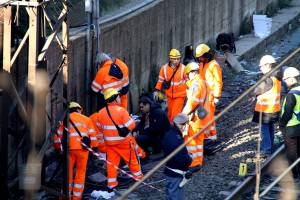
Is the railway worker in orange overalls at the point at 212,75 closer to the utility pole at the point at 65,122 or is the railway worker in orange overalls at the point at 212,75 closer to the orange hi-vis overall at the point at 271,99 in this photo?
the orange hi-vis overall at the point at 271,99

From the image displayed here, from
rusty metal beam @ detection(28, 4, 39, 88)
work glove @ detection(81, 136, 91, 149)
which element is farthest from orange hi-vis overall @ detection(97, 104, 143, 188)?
rusty metal beam @ detection(28, 4, 39, 88)

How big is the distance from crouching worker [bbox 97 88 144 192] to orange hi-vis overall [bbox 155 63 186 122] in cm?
278

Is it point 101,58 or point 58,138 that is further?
point 101,58

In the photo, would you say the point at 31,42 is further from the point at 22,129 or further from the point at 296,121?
the point at 296,121

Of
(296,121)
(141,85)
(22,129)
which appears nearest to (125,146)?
(22,129)

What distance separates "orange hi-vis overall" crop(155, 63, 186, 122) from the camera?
16031 mm

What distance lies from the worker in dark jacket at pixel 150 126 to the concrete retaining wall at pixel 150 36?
125 centimetres

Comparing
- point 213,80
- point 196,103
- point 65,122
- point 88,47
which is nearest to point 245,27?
point 213,80

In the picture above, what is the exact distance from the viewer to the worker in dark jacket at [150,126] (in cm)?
1382

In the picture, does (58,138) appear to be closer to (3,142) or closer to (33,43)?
(3,142)

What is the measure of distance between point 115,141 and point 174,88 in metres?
3.22

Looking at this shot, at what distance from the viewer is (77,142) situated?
41.8ft

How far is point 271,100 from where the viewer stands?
47.4 ft

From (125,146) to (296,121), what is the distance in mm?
2680
